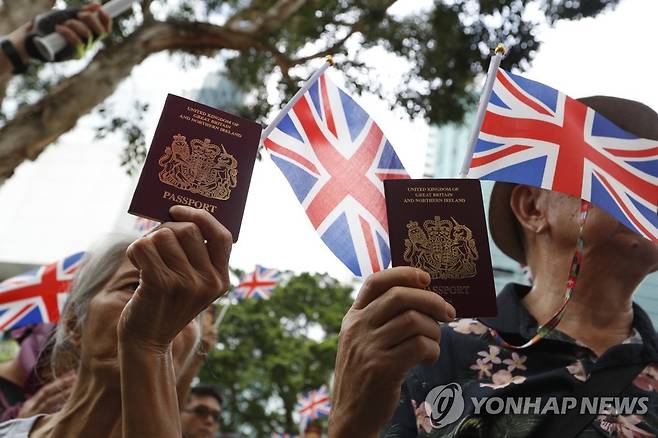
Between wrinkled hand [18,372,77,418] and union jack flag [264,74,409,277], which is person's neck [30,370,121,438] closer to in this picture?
union jack flag [264,74,409,277]

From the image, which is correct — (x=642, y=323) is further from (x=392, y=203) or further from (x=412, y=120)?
(x=412, y=120)

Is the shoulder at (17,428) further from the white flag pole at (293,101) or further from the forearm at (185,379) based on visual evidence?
the white flag pole at (293,101)

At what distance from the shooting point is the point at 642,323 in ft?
6.01

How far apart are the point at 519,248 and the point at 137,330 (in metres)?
1.37

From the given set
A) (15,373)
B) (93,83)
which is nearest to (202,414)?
(15,373)

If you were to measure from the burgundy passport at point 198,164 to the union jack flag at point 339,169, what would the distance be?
0.43 meters

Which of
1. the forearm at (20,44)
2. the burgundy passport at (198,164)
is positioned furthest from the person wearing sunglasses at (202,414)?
the burgundy passport at (198,164)

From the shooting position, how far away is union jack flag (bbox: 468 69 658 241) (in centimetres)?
185

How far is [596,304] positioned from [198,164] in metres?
1.17

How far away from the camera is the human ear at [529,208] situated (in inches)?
80.0

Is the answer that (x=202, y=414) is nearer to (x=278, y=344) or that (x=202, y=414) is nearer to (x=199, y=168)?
(x=199, y=168)

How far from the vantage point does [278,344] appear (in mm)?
16672

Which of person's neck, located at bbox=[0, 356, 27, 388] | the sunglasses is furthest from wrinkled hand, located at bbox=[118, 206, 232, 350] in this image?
the sunglasses

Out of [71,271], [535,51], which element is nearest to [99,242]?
[71,271]
